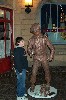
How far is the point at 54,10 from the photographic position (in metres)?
12.5

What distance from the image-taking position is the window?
1242cm

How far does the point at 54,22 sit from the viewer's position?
1251 centimetres

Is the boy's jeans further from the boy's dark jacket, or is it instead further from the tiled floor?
the tiled floor

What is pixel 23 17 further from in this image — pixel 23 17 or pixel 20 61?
pixel 20 61

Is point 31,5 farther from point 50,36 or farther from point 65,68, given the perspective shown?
point 65,68

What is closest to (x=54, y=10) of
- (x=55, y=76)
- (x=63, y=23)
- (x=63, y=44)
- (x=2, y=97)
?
(x=63, y=23)

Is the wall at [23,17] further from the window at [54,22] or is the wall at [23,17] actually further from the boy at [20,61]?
the boy at [20,61]


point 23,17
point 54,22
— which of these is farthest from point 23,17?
point 54,22

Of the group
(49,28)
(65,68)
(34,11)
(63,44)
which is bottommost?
(65,68)

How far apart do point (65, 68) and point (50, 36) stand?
1.78 meters

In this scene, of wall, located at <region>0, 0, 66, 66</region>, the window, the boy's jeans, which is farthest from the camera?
the window

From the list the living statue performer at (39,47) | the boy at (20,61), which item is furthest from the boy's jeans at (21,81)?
the living statue performer at (39,47)

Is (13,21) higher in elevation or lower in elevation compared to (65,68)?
higher

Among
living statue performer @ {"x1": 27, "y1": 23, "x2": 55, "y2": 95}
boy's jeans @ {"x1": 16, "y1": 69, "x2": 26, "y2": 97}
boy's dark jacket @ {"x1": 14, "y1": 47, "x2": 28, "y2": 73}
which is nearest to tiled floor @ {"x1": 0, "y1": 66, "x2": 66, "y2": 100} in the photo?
boy's jeans @ {"x1": 16, "y1": 69, "x2": 26, "y2": 97}
